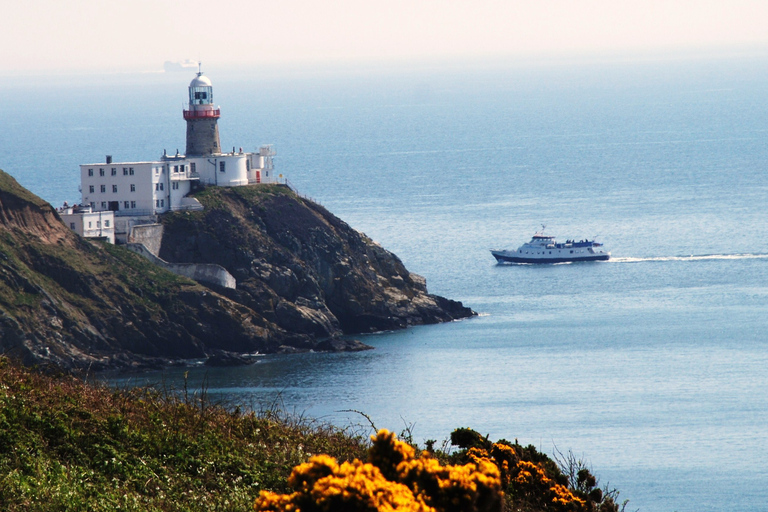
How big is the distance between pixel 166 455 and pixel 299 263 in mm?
56892

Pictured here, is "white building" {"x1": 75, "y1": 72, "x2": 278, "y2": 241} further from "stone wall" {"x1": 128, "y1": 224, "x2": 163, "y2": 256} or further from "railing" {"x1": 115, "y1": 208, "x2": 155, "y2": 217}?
"stone wall" {"x1": 128, "y1": 224, "x2": 163, "y2": 256}

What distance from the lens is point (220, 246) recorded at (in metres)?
71.6

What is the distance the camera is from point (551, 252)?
335 feet

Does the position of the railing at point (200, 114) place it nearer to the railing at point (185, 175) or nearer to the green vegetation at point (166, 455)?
the railing at point (185, 175)

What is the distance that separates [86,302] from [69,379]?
45.3 meters

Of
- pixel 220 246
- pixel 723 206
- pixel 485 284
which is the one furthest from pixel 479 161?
pixel 220 246

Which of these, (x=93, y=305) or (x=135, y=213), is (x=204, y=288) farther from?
(x=135, y=213)

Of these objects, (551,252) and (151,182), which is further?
(551,252)

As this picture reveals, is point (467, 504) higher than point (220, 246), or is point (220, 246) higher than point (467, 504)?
point (220, 246)

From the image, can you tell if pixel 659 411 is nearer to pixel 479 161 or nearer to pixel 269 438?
pixel 269 438

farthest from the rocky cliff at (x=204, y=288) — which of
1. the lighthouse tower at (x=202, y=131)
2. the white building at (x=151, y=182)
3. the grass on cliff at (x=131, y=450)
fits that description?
the grass on cliff at (x=131, y=450)

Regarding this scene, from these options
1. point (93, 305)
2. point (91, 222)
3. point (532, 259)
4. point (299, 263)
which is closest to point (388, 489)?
point (93, 305)

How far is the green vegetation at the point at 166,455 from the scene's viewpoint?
14.4m

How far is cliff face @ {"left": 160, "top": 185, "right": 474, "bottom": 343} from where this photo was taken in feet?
233
